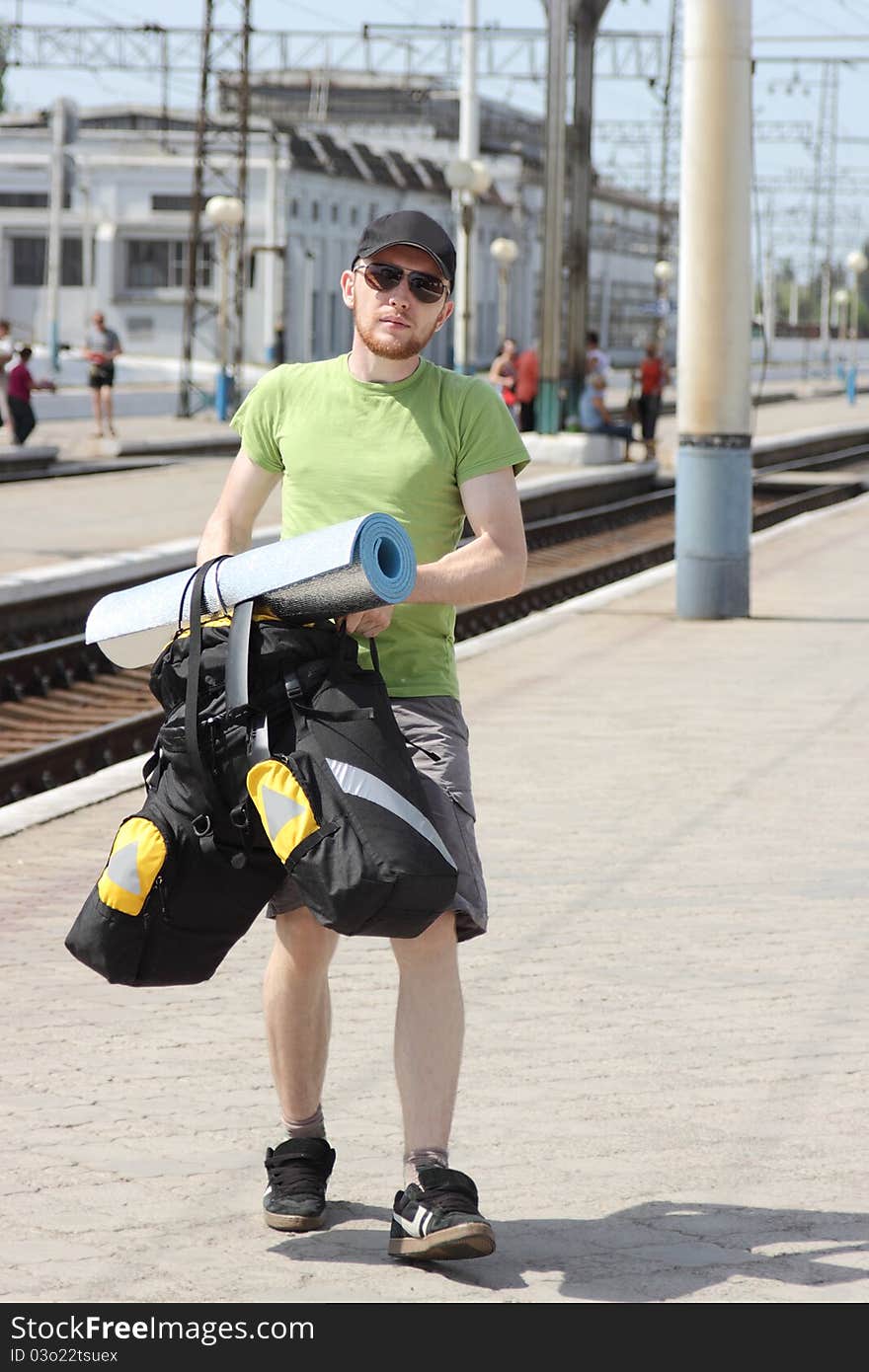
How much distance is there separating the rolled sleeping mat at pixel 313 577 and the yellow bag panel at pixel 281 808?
288 millimetres

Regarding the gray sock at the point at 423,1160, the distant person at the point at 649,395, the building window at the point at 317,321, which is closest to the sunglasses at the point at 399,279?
the gray sock at the point at 423,1160

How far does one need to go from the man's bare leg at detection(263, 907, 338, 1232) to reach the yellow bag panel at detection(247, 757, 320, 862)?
37 centimetres

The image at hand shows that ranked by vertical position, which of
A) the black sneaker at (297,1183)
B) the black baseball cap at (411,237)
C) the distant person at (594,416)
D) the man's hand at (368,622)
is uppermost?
the distant person at (594,416)

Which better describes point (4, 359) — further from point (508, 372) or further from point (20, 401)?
point (508, 372)

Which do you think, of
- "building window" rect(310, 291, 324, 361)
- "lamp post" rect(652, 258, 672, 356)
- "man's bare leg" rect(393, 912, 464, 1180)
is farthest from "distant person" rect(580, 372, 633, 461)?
"building window" rect(310, 291, 324, 361)

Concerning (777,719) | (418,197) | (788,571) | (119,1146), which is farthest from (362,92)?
(119,1146)

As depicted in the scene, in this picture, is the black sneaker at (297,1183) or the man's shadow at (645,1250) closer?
the man's shadow at (645,1250)

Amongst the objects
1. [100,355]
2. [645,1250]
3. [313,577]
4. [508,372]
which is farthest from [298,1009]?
[100,355]

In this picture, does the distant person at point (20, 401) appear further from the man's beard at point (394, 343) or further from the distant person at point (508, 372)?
the man's beard at point (394, 343)

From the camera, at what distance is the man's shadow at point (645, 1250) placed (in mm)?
3785

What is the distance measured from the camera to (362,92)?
8738cm

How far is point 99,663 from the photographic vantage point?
14.0m

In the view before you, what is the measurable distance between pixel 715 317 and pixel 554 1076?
917 centimetres
